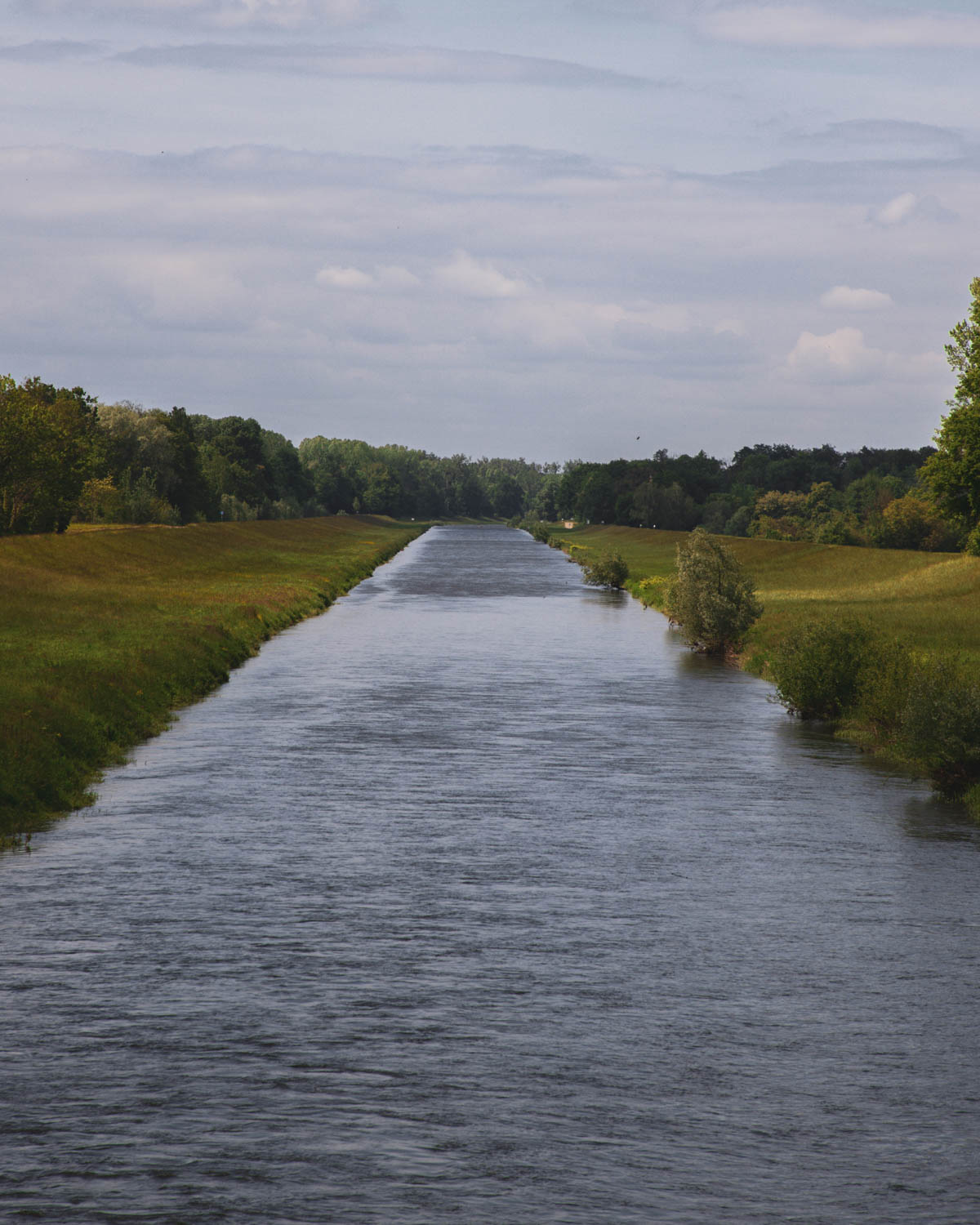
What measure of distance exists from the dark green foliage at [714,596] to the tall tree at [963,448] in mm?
28133

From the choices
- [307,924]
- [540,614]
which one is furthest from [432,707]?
[540,614]

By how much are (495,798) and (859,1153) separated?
1430 cm

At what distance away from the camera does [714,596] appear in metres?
50.6

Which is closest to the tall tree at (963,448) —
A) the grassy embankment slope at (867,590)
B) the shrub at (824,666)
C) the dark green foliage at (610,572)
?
the grassy embankment slope at (867,590)

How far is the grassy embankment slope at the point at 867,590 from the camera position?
49.8m

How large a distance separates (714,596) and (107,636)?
2174cm

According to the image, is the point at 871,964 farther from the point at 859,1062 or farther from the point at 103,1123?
the point at 103,1123

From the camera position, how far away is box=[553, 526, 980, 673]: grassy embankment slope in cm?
4981

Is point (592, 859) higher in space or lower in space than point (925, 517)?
lower

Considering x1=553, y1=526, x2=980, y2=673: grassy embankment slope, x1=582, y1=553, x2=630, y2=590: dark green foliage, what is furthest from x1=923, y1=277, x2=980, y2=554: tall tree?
x1=582, y1=553, x2=630, y2=590: dark green foliage

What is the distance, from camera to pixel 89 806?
23875mm

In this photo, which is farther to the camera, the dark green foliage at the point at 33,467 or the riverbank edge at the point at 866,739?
the dark green foliage at the point at 33,467

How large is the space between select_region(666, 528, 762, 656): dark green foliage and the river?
2080 cm

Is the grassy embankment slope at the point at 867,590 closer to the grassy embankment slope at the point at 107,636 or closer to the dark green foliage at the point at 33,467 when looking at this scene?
the grassy embankment slope at the point at 107,636
